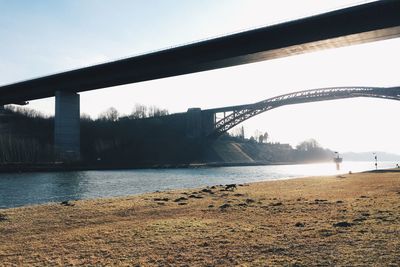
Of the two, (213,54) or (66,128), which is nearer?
(213,54)

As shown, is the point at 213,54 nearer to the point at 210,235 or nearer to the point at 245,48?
the point at 245,48

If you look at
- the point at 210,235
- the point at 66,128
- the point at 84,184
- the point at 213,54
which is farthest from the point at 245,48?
the point at 210,235

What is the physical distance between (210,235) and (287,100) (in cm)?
10009

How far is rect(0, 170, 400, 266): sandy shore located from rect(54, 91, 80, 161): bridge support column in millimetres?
62321

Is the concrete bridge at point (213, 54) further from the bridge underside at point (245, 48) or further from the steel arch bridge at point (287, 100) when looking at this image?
the steel arch bridge at point (287, 100)

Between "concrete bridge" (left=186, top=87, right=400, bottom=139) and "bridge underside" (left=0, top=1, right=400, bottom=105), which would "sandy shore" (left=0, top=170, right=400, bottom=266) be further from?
"concrete bridge" (left=186, top=87, right=400, bottom=139)

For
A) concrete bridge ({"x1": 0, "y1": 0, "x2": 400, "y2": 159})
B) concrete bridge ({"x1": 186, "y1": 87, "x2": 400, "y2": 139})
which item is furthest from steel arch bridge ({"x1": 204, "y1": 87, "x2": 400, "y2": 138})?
concrete bridge ({"x1": 0, "y1": 0, "x2": 400, "y2": 159})

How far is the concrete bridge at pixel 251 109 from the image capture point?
305 feet

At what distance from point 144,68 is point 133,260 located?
60.8m

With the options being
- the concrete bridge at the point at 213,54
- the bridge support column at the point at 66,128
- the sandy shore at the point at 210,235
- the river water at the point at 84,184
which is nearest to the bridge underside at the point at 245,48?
the concrete bridge at the point at 213,54

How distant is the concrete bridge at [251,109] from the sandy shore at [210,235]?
83997 mm

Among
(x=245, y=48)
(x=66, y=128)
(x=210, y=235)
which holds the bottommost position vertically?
(x=210, y=235)

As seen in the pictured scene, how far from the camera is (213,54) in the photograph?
58656mm

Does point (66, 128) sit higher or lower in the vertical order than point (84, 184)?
higher
